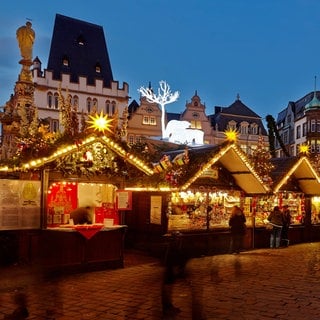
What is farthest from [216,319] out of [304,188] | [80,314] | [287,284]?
[304,188]

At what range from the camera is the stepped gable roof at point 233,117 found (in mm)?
52281

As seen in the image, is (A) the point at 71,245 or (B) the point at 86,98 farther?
(B) the point at 86,98

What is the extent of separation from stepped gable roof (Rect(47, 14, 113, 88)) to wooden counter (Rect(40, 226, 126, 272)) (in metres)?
38.8

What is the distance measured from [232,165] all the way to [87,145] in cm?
584

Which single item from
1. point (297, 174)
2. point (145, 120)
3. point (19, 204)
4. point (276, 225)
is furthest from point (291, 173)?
point (145, 120)

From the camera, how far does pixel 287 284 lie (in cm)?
960

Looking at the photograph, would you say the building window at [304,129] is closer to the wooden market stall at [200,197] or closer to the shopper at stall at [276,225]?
the shopper at stall at [276,225]

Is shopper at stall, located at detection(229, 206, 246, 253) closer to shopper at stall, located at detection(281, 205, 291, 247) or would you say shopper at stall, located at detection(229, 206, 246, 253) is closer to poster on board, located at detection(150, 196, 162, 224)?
poster on board, located at detection(150, 196, 162, 224)

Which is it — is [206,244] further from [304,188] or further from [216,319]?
[216,319]

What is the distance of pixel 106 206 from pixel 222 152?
3674 millimetres

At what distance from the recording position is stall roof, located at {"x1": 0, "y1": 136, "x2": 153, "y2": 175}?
10.1 meters

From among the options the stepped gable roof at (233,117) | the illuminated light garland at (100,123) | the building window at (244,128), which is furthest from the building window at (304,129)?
the illuminated light garland at (100,123)

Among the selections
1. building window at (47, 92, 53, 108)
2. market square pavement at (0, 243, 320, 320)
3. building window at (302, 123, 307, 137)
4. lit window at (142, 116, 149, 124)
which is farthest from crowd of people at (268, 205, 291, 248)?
building window at (302, 123, 307, 137)

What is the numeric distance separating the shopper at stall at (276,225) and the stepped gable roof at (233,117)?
3568cm
